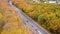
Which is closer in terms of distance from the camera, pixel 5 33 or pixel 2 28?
pixel 5 33

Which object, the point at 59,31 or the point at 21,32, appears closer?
the point at 21,32

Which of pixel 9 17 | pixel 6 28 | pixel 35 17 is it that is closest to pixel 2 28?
pixel 6 28

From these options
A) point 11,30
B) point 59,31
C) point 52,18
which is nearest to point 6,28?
point 11,30

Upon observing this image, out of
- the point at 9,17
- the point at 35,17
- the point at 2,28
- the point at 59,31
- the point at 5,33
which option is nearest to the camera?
the point at 5,33

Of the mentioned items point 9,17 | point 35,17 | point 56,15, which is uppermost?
point 9,17

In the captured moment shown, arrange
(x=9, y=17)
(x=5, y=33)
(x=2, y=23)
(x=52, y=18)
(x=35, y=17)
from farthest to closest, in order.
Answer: (x=35, y=17), (x=52, y=18), (x=9, y=17), (x=2, y=23), (x=5, y=33)

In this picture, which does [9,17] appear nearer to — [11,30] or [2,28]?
[2,28]

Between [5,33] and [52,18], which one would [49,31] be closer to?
[52,18]

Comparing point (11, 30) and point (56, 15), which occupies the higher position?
point (11, 30)

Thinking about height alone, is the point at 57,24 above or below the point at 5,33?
below
